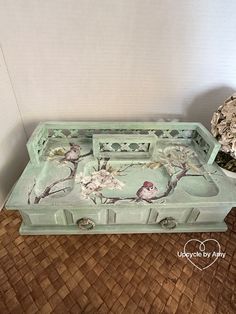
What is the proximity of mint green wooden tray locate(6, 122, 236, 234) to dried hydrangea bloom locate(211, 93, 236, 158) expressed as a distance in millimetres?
26

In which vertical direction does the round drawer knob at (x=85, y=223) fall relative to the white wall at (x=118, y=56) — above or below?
below

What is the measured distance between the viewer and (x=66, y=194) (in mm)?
534

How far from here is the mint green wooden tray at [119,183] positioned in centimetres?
52

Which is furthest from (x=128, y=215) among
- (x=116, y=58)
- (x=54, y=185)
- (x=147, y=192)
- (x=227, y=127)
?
(x=116, y=58)

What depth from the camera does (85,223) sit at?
1.79 feet

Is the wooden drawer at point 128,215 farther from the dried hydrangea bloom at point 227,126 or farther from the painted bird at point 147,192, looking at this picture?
the dried hydrangea bloom at point 227,126

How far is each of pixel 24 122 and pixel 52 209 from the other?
16.1 inches

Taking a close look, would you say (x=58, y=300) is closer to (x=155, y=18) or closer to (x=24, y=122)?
(x=24, y=122)

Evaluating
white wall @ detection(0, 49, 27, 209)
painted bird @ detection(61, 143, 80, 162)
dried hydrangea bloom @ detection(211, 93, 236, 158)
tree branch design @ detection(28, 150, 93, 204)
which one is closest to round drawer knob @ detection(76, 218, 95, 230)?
tree branch design @ detection(28, 150, 93, 204)

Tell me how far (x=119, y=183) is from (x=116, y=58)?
0.42 metres

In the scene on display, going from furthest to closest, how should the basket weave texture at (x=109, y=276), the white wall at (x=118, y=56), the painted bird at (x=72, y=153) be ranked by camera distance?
the painted bird at (x=72, y=153) < the white wall at (x=118, y=56) < the basket weave texture at (x=109, y=276)

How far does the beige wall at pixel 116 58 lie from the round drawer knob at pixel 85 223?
0.36 m

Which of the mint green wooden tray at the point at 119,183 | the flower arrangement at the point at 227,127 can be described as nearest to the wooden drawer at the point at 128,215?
the mint green wooden tray at the point at 119,183

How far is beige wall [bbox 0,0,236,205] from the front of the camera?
1.80ft
